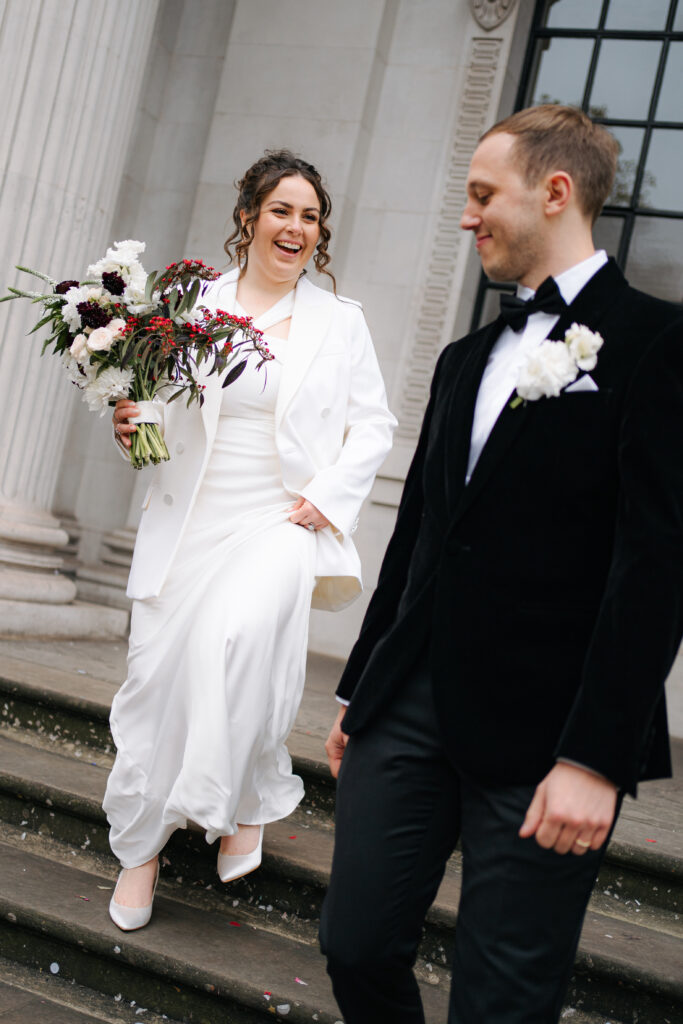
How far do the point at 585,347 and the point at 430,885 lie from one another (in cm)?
101

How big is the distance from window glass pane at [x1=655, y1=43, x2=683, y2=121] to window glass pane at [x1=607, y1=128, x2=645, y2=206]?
19 centimetres

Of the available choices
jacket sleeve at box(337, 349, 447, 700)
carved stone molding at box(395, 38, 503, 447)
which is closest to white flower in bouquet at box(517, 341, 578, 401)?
jacket sleeve at box(337, 349, 447, 700)

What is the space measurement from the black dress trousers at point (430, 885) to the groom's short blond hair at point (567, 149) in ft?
2.97

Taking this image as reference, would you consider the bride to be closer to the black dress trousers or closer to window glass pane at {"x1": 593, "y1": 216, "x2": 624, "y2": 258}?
the black dress trousers

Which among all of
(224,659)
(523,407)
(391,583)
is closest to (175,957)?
(224,659)

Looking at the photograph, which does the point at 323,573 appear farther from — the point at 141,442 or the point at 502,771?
the point at 502,771

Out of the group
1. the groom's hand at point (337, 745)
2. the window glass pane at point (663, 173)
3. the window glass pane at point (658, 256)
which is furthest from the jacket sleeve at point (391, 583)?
the window glass pane at point (663, 173)

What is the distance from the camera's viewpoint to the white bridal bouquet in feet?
10.1

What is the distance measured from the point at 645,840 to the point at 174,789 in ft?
5.73

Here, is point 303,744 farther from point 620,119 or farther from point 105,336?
point 620,119

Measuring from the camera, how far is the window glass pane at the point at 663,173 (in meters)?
6.88

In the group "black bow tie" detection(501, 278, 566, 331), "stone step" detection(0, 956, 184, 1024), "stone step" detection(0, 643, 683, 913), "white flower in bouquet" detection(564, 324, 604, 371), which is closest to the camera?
"white flower in bouquet" detection(564, 324, 604, 371)

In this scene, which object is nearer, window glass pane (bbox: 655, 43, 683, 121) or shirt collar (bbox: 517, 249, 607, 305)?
shirt collar (bbox: 517, 249, 607, 305)

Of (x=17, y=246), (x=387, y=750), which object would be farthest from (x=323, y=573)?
(x=17, y=246)
